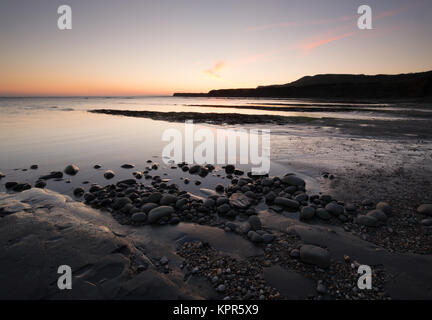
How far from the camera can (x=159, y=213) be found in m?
5.56

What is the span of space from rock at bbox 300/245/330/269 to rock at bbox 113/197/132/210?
4.65 m

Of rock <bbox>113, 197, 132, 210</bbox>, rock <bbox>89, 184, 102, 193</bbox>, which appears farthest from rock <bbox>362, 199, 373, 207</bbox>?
rock <bbox>89, 184, 102, 193</bbox>

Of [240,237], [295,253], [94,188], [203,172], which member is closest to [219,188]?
[203,172]

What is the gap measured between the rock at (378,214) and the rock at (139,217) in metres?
5.63

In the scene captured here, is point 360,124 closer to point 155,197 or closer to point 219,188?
point 219,188

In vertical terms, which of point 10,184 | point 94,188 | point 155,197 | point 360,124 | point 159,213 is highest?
point 360,124

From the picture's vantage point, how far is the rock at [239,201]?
20.0 feet

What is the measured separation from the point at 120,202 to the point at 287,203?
4750 mm

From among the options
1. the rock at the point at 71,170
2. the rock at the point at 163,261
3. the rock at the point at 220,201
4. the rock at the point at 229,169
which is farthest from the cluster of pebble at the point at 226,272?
the rock at the point at 71,170

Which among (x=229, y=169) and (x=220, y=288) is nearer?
(x=220, y=288)

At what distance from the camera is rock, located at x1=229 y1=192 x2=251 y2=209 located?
240 inches

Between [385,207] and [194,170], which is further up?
[194,170]

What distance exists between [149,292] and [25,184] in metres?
6.73
